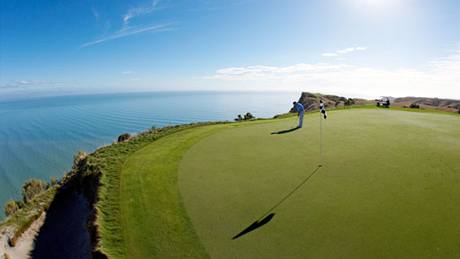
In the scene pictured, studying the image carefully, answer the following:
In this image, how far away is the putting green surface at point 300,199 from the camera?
414 cm

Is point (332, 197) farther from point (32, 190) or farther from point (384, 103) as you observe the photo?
point (384, 103)

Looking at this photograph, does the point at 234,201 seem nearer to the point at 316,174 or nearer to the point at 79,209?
the point at 316,174

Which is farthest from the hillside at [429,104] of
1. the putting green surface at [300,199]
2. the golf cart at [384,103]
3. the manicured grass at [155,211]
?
the manicured grass at [155,211]

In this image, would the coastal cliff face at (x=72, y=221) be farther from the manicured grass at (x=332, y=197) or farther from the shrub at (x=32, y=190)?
the shrub at (x=32, y=190)

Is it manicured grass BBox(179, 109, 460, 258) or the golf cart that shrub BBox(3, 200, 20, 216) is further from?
the golf cart

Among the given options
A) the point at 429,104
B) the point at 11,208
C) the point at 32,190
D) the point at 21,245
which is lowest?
the point at 32,190

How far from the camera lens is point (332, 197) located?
555 centimetres

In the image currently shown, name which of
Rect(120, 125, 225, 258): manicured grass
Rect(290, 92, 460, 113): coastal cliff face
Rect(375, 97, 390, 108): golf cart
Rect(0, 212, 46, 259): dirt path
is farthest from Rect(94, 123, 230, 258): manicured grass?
Rect(290, 92, 460, 113): coastal cliff face

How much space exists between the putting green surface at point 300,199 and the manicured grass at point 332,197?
2 centimetres

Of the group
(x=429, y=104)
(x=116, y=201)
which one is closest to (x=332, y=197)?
(x=116, y=201)

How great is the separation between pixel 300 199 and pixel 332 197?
79cm

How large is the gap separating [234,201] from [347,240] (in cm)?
258

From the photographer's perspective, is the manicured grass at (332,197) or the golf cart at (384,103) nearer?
the manicured grass at (332,197)

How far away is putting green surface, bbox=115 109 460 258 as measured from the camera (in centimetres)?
414
